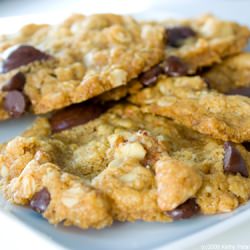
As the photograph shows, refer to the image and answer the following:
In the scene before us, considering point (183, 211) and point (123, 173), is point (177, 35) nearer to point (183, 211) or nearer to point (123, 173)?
point (123, 173)

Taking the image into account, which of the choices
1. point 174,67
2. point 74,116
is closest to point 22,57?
point 74,116

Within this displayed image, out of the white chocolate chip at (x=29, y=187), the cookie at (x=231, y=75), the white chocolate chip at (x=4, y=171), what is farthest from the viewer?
the cookie at (x=231, y=75)

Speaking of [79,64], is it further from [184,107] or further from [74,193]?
[74,193]

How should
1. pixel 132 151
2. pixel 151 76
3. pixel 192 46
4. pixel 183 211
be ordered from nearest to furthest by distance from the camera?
pixel 183 211 → pixel 132 151 → pixel 151 76 → pixel 192 46

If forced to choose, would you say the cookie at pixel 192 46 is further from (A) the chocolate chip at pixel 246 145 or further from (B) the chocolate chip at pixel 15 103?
(A) the chocolate chip at pixel 246 145

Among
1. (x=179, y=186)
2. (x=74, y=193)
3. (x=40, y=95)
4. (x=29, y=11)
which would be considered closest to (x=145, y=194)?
(x=179, y=186)

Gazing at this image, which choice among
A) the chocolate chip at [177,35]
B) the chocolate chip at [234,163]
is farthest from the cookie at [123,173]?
the chocolate chip at [177,35]

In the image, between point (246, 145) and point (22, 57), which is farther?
point (22, 57)
